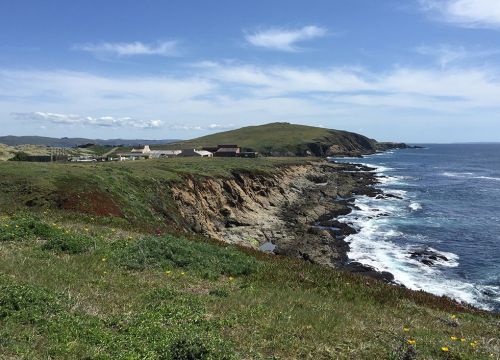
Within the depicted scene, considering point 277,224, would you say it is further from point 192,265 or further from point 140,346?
point 140,346

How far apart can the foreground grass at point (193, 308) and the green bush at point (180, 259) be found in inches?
1.7

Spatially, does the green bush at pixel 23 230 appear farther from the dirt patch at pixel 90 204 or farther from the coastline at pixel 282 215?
the coastline at pixel 282 215

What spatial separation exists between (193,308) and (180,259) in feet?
16.9

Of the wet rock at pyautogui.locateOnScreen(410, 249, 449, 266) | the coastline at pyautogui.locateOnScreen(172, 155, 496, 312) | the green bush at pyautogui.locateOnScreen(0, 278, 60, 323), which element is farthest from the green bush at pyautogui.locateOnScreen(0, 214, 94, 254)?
the wet rock at pyautogui.locateOnScreen(410, 249, 449, 266)

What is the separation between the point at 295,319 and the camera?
1082 centimetres

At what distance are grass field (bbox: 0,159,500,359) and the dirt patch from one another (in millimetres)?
9494

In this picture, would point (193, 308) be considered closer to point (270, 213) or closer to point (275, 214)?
point (275, 214)

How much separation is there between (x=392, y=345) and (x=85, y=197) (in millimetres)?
27846

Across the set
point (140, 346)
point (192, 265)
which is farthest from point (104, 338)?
point (192, 265)

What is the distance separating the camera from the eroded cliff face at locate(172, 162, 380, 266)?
1756 inches

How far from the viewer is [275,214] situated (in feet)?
199

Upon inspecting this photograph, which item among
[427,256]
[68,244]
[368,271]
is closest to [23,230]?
[68,244]

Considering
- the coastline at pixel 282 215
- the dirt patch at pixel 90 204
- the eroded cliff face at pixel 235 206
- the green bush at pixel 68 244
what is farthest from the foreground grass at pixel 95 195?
the green bush at pixel 68 244

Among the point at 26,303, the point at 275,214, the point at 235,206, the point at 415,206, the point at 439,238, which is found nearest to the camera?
the point at 26,303
